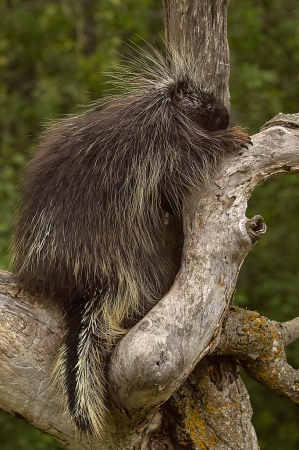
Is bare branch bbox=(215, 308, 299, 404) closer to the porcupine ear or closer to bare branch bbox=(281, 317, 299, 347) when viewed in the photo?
bare branch bbox=(281, 317, 299, 347)

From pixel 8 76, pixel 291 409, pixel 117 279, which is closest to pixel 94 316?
pixel 117 279

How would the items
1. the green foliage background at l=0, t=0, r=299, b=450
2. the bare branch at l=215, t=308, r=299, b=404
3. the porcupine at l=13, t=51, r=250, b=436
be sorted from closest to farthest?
the porcupine at l=13, t=51, r=250, b=436 < the bare branch at l=215, t=308, r=299, b=404 < the green foliage background at l=0, t=0, r=299, b=450

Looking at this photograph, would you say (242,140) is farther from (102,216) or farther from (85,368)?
(85,368)

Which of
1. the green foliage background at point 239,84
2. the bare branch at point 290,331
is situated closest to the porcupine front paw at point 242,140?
the bare branch at point 290,331

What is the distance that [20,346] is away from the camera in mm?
1830

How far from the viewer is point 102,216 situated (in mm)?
2033

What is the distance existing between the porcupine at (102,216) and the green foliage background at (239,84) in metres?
2.36

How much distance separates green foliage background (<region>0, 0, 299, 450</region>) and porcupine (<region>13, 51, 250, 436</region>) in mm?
2362

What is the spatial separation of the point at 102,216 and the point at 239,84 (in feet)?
11.9

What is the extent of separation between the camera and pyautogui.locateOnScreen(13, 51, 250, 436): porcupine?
1872 millimetres

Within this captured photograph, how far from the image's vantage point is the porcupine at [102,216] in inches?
73.7

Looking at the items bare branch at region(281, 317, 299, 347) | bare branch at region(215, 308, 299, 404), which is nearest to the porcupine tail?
bare branch at region(215, 308, 299, 404)

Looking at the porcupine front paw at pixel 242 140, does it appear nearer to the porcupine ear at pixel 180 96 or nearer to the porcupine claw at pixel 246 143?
the porcupine claw at pixel 246 143

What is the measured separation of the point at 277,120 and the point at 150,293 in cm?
99
